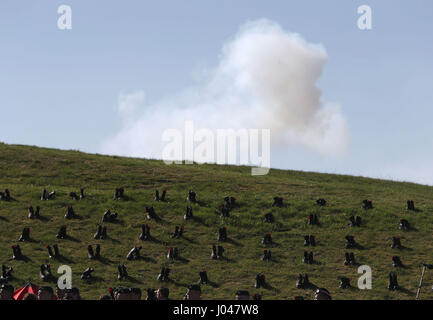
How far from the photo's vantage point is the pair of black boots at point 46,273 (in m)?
35.8

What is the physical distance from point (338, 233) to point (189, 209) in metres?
10.3

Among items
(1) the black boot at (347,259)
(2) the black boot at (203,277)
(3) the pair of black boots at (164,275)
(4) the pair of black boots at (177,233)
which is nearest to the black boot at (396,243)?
(1) the black boot at (347,259)

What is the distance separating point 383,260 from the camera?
39562mm

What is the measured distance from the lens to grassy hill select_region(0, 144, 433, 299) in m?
36.5

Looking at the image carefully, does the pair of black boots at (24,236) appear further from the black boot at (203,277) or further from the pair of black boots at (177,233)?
the black boot at (203,277)

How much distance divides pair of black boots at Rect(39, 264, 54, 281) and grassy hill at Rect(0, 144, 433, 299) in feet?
1.70

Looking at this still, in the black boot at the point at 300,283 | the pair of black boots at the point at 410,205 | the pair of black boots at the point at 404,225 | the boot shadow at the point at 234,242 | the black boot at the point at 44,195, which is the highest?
the black boot at the point at 44,195

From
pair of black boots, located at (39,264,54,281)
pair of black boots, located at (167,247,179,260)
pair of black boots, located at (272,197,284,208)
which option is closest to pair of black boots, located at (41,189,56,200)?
pair of black boots, located at (39,264,54,281)

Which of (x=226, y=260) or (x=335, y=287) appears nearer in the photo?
(x=335, y=287)

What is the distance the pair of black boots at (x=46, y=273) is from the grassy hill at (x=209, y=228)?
0.52m

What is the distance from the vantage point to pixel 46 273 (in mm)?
36094

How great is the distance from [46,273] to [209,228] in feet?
40.0
